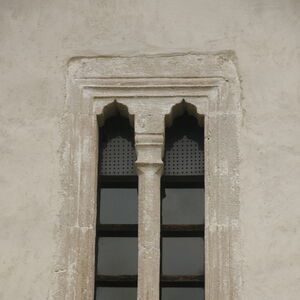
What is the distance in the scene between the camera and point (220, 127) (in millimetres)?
10109

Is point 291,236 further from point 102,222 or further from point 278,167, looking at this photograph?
point 102,222

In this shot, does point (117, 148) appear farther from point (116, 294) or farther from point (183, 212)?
point (116, 294)

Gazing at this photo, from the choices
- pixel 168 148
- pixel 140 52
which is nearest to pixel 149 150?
pixel 168 148

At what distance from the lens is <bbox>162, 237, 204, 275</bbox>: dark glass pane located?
9.95 m

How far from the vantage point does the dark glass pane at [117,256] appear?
9.98 metres

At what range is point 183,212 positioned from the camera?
397 inches

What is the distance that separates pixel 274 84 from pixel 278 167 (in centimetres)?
56

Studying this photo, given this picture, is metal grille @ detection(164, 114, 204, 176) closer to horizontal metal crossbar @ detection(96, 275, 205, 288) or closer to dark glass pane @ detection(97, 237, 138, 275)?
dark glass pane @ detection(97, 237, 138, 275)

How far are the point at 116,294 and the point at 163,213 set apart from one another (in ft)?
1.92

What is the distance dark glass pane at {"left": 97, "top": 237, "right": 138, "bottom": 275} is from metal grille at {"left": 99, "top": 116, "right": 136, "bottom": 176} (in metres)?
0.44

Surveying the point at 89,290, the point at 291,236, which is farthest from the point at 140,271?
the point at 291,236

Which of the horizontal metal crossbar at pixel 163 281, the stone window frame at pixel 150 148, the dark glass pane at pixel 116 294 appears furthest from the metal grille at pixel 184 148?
the dark glass pane at pixel 116 294

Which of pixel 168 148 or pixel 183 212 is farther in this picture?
pixel 168 148

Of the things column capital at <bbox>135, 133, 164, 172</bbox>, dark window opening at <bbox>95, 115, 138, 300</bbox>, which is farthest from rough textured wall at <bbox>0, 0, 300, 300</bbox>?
column capital at <bbox>135, 133, 164, 172</bbox>
